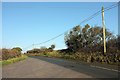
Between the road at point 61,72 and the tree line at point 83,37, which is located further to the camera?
the tree line at point 83,37

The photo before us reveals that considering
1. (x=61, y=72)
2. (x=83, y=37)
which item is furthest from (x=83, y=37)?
(x=61, y=72)

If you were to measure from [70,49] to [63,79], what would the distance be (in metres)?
50.8

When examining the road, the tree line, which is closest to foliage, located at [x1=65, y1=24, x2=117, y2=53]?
the tree line

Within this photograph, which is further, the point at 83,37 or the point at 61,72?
the point at 83,37

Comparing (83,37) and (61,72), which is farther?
(83,37)

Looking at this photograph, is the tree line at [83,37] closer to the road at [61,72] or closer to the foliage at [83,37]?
the foliage at [83,37]

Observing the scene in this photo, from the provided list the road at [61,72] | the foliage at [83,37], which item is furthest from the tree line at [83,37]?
the road at [61,72]

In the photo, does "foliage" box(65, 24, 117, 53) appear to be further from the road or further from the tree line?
the road

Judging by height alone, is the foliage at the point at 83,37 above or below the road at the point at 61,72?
above

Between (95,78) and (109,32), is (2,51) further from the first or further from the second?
(95,78)

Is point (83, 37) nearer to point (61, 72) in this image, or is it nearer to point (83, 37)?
point (83, 37)

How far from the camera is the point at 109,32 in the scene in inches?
2231

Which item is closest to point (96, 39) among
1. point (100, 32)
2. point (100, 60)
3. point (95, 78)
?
point (100, 32)

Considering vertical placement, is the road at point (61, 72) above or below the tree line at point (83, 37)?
below
